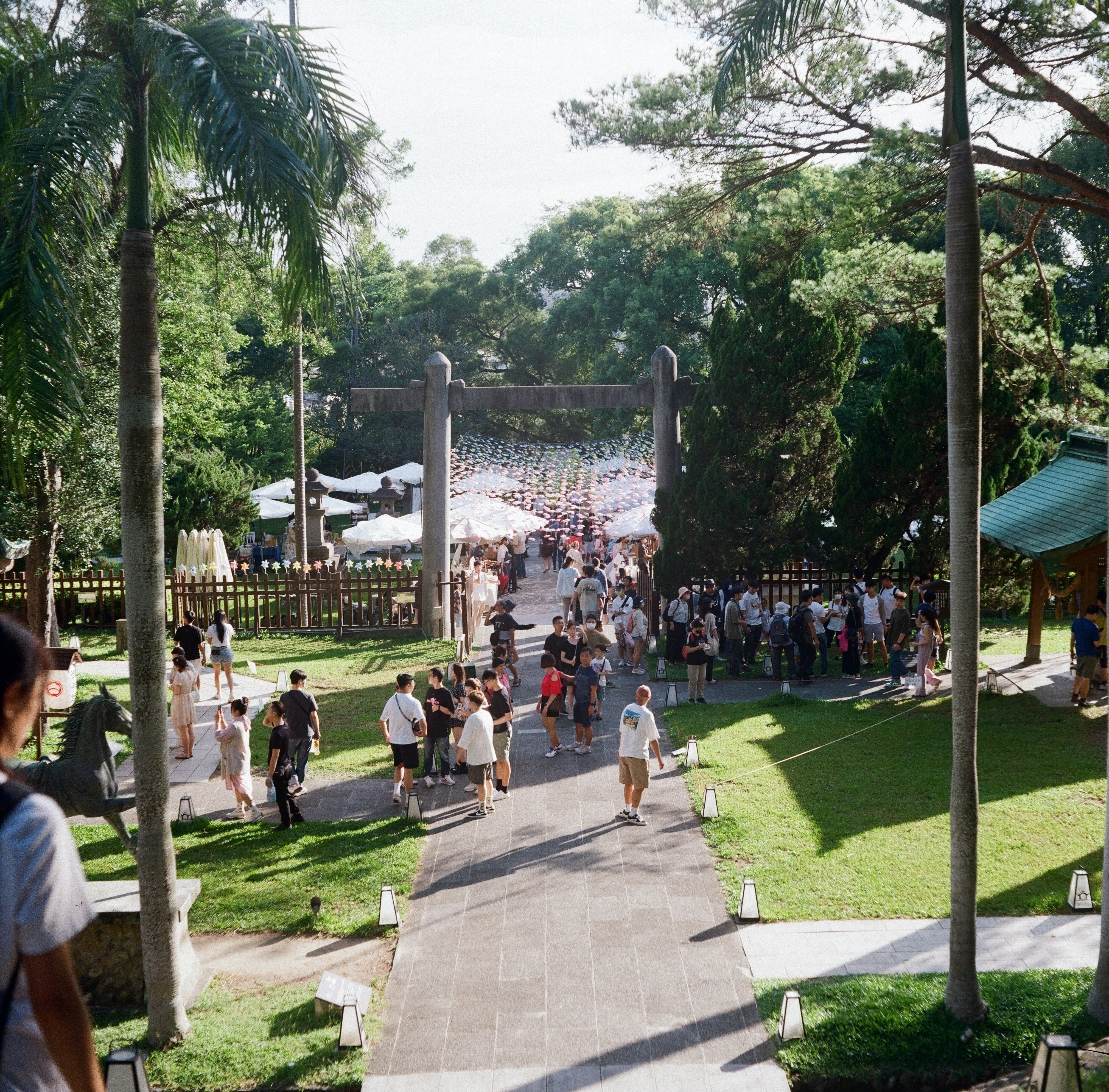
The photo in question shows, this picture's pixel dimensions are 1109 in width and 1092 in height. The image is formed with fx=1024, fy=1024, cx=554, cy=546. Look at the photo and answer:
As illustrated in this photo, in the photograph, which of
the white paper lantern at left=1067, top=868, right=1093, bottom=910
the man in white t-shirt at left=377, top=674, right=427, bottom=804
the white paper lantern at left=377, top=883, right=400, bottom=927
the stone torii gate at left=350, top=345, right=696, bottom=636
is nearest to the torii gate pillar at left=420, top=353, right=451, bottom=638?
the stone torii gate at left=350, top=345, right=696, bottom=636

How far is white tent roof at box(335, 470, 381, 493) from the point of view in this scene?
41906 millimetres

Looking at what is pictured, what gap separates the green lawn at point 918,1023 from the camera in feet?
22.7

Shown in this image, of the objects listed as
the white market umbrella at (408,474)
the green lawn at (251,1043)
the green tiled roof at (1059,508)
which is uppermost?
the white market umbrella at (408,474)

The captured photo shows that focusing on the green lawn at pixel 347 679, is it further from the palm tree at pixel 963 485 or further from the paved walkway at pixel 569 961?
the palm tree at pixel 963 485

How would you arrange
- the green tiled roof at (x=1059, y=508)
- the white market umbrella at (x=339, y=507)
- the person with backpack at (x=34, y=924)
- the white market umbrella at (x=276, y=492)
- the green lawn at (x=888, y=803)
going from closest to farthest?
1. the person with backpack at (x=34, y=924)
2. the green lawn at (x=888, y=803)
3. the green tiled roof at (x=1059, y=508)
4. the white market umbrella at (x=339, y=507)
5. the white market umbrella at (x=276, y=492)

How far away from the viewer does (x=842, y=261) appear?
14.6 metres

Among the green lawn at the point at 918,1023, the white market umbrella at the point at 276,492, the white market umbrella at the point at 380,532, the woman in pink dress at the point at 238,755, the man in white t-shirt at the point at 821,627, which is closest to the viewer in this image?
the green lawn at the point at 918,1023

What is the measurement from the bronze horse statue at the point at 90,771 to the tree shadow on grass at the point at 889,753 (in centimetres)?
703

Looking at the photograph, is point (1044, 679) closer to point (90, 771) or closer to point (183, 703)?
point (183, 703)

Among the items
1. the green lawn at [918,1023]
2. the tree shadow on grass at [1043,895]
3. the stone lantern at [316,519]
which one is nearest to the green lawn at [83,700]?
the green lawn at [918,1023]

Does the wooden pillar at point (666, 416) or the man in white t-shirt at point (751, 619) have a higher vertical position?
the wooden pillar at point (666, 416)

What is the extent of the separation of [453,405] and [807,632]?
9.33 m

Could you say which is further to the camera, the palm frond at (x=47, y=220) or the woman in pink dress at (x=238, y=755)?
the woman in pink dress at (x=238, y=755)

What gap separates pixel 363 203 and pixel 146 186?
59.8 inches
